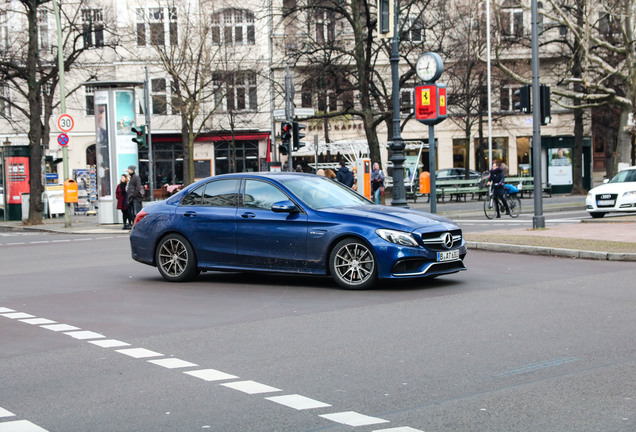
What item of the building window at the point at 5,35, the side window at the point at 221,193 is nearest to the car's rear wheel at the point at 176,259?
the side window at the point at 221,193

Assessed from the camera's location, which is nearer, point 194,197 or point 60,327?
point 60,327

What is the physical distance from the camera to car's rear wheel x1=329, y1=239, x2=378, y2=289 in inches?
456

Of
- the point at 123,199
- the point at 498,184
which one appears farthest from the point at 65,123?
the point at 498,184

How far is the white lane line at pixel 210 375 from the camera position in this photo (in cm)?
680

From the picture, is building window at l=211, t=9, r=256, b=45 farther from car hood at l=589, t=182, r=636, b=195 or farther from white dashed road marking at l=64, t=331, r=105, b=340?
white dashed road marking at l=64, t=331, r=105, b=340

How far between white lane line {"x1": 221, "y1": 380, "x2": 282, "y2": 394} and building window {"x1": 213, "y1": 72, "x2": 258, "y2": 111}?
43.5 metres

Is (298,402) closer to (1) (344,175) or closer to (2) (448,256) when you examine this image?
(2) (448,256)

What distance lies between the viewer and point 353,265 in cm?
1169

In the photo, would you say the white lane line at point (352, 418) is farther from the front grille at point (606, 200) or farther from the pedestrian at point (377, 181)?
the pedestrian at point (377, 181)

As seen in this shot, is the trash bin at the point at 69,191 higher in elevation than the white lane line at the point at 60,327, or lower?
higher

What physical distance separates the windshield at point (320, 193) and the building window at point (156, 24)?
39467mm

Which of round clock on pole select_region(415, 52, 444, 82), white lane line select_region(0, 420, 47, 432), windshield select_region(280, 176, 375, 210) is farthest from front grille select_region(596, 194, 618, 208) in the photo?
white lane line select_region(0, 420, 47, 432)

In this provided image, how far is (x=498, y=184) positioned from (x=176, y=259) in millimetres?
16802

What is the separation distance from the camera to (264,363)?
24.1 feet
